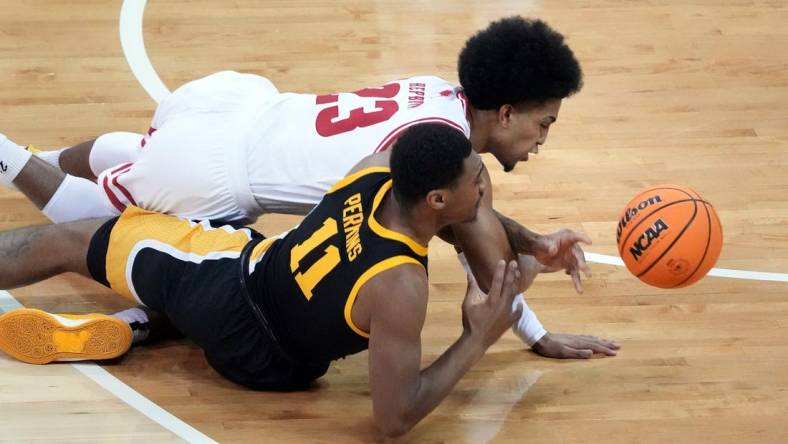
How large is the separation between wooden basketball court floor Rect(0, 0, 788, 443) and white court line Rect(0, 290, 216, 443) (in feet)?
0.05

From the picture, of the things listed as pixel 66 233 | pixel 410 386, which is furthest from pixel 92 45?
pixel 410 386

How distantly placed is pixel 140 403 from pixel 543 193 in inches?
93.7

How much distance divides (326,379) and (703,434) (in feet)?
4.66

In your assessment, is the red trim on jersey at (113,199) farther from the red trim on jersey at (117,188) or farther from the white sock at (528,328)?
the white sock at (528,328)

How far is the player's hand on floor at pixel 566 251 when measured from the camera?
15.3 feet

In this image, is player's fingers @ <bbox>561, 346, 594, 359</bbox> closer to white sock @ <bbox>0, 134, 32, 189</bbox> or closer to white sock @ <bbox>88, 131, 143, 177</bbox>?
white sock @ <bbox>88, 131, 143, 177</bbox>

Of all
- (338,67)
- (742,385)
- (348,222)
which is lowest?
(742,385)

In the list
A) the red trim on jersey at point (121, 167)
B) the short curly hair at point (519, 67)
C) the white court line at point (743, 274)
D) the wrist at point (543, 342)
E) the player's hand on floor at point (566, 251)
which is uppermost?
the short curly hair at point (519, 67)

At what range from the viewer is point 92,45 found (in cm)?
738

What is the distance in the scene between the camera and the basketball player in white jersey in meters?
4.71

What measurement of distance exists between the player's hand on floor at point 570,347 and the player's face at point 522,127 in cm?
78

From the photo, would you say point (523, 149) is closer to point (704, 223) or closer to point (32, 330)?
point (704, 223)

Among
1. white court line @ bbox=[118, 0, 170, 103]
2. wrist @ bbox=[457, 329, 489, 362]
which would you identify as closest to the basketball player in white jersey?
wrist @ bbox=[457, 329, 489, 362]

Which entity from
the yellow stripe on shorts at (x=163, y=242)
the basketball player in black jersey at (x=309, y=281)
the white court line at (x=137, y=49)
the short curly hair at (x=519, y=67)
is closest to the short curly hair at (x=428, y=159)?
the basketball player in black jersey at (x=309, y=281)
